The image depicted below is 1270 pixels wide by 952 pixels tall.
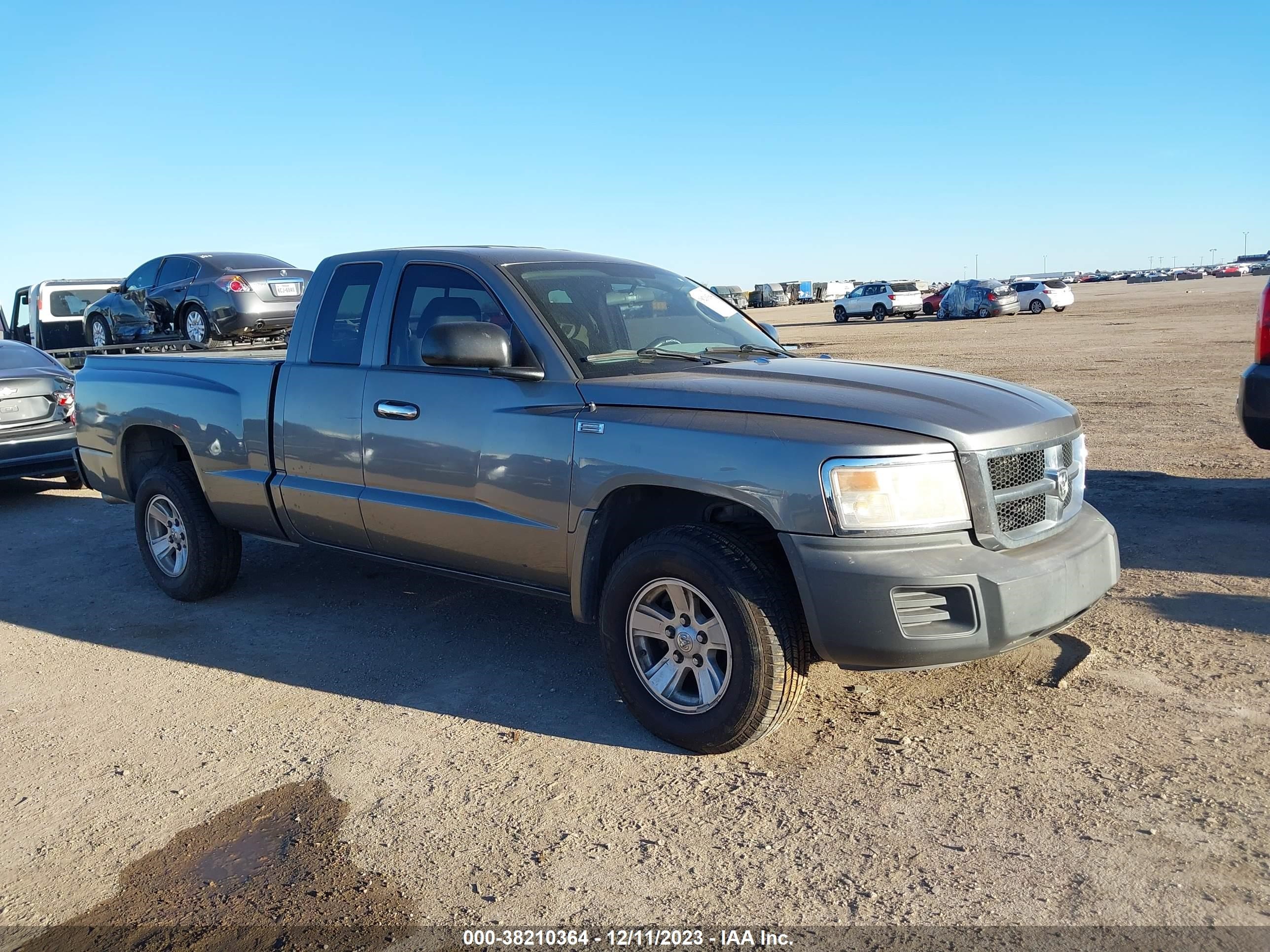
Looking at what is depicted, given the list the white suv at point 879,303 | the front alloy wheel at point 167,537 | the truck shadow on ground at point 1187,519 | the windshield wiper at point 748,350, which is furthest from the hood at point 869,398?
the white suv at point 879,303

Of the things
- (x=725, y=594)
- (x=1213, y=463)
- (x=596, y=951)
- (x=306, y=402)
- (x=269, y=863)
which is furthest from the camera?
(x=1213, y=463)

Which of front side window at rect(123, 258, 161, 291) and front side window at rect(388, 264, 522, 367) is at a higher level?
front side window at rect(123, 258, 161, 291)

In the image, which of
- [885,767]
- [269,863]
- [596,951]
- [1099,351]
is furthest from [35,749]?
[1099,351]

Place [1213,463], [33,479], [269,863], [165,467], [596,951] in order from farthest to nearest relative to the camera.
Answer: [33,479] < [1213,463] < [165,467] < [269,863] < [596,951]

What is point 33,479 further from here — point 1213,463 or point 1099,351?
point 1099,351

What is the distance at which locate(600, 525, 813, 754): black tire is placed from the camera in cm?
369

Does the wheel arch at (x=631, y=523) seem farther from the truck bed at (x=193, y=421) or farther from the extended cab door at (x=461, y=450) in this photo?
the truck bed at (x=193, y=421)

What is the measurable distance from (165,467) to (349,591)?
130 cm

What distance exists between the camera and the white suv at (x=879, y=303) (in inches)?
1841

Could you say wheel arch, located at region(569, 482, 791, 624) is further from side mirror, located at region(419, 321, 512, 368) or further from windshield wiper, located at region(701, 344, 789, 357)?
windshield wiper, located at region(701, 344, 789, 357)

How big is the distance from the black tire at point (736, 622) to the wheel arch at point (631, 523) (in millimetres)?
153

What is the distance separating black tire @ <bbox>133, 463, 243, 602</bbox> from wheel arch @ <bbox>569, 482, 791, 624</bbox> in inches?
109

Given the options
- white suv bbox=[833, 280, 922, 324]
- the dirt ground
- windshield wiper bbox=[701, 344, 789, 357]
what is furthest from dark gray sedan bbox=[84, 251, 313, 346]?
white suv bbox=[833, 280, 922, 324]

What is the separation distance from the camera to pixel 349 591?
632 cm
